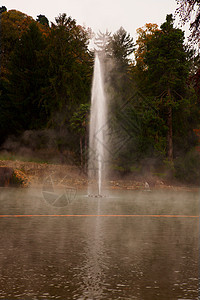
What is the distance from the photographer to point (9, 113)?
51.6 m

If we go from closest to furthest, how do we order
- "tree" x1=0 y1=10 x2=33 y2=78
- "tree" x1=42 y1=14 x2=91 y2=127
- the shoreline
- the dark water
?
the dark water < the shoreline < "tree" x1=42 y1=14 x2=91 y2=127 < "tree" x1=0 y1=10 x2=33 y2=78

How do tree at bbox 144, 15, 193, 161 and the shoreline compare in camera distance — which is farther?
tree at bbox 144, 15, 193, 161

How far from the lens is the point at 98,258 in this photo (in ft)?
31.8

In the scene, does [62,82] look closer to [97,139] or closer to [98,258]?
[97,139]

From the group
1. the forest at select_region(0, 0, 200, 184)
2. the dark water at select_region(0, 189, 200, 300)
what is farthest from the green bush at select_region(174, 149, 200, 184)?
the dark water at select_region(0, 189, 200, 300)

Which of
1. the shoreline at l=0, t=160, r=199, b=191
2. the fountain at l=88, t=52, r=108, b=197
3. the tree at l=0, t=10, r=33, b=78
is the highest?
the tree at l=0, t=10, r=33, b=78

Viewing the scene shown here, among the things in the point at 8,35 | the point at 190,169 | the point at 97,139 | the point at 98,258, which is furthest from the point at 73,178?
the point at 98,258

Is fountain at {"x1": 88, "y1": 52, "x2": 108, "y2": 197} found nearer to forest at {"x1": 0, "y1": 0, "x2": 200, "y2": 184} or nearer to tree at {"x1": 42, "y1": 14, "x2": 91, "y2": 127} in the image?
forest at {"x1": 0, "y1": 0, "x2": 200, "y2": 184}

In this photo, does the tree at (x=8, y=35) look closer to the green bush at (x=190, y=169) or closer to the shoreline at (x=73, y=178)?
the shoreline at (x=73, y=178)

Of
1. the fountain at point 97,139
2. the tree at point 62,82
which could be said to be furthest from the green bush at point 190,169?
the tree at point 62,82

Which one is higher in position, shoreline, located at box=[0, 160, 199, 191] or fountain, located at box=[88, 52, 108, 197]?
fountain, located at box=[88, 52, 108, 197]

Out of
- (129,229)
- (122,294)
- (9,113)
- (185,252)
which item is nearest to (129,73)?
(9,113)

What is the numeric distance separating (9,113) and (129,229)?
3872 cm

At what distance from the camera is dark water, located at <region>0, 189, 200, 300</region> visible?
283 inches
